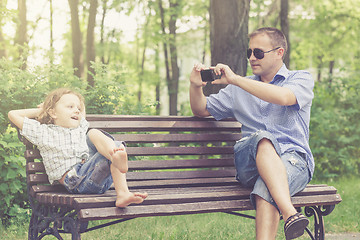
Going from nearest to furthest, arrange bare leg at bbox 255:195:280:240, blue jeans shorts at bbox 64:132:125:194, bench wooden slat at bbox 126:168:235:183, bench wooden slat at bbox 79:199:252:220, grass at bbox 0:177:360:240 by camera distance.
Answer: bench wooden slat at bbox 79:199:252:220, bare leg at bbox 255:195:280:240, blue jeans shorts at bbox 64:132:125:194, bench wooden slat at bbox 126:168:235:183, grass at bbox 0:177:360:240

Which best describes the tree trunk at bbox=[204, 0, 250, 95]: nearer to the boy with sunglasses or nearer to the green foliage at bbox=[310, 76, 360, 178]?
the boy with sunglasses

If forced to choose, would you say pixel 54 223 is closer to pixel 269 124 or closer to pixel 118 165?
pixel 118 165

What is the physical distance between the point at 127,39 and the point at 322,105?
15.4 metres

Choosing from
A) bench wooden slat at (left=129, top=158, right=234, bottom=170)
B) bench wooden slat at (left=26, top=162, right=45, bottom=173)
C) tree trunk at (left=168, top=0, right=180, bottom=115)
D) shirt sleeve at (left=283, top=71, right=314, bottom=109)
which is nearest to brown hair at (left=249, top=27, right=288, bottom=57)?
shirt sleeve at (left=283, top=71, right=314, bottom=109)

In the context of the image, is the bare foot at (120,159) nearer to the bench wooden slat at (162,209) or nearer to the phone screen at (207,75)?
the bench wooden slat at (162,209)

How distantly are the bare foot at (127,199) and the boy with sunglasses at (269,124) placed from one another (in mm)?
814

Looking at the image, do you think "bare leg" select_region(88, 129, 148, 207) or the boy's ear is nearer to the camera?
"bare leg" select_region(88, 129, 148, 207)

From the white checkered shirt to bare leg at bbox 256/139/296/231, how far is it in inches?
49.2

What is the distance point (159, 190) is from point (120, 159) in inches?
29.8

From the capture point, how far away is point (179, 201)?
3574 millimetres

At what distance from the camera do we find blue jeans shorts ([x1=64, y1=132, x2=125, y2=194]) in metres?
3.65

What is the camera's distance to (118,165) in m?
3.40

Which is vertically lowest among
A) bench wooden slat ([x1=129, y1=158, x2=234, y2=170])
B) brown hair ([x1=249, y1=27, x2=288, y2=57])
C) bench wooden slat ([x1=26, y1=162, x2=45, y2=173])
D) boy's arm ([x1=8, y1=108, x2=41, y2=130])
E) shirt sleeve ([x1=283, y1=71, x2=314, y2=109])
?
bench wooden slat ([x1=129, y1=158, x2=234, y2=170])

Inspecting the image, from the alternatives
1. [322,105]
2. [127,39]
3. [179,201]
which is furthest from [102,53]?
[179,201]
